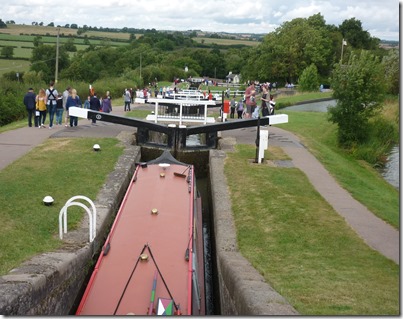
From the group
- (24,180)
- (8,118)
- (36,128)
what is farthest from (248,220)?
(8,118)

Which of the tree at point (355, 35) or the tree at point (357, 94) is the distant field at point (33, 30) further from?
the tree at point (355, 35)

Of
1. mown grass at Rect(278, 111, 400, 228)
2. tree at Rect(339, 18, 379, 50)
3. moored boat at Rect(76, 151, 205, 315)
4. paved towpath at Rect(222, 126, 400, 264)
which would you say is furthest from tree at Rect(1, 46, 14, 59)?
tree at Rect(339, 18, 379, 50)

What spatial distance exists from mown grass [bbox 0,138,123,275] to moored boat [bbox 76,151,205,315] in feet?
3.22

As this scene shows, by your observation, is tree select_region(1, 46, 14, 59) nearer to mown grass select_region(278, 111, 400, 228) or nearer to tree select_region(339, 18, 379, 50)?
mown grass select_region(278, 111, 400, 228)

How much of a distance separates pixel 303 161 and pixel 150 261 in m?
8.14

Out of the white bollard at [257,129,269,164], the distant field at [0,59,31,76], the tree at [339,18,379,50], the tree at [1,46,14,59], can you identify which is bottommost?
Answer: the white bollard at [257,129,269,164]

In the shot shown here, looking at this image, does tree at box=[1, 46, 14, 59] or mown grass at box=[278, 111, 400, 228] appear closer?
mown grass at box=[278, 111, 400, 228]

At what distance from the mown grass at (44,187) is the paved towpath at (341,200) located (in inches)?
173

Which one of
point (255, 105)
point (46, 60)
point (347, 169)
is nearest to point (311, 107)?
point (255, 105)

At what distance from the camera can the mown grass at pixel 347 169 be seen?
32.6 ft

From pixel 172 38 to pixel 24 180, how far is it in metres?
73.3

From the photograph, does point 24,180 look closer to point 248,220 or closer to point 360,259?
point 248,220

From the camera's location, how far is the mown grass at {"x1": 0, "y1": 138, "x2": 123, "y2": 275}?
6.79m

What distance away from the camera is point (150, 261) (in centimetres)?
595
